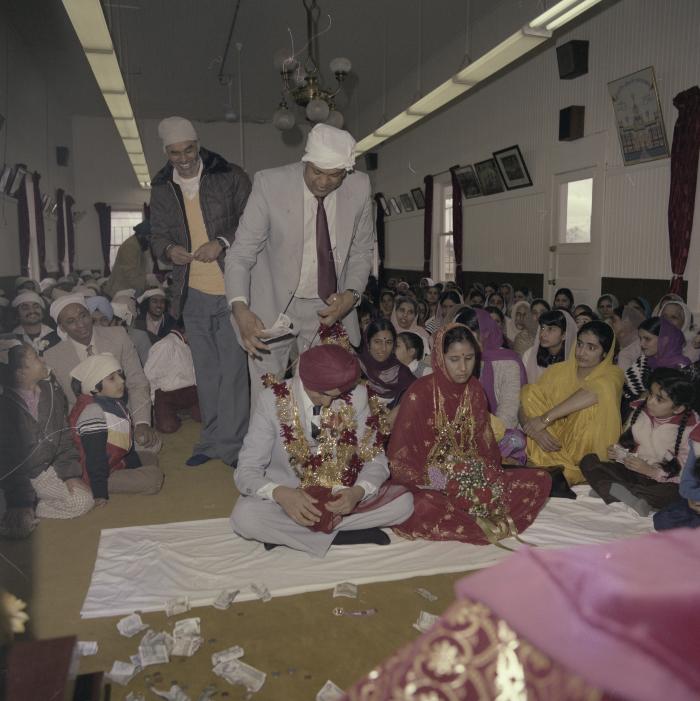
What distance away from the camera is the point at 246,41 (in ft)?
31.1

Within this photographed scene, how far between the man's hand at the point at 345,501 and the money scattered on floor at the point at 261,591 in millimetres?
396

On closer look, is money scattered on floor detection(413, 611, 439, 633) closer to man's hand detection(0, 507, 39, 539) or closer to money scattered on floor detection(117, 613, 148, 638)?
money scattered on floor detection(117, 613, 148, 638)

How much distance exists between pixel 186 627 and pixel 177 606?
153 millimetres

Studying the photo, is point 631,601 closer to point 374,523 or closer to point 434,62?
point 374,523

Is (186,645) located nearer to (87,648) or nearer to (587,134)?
(87,648)

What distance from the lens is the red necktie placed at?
9.31 feet

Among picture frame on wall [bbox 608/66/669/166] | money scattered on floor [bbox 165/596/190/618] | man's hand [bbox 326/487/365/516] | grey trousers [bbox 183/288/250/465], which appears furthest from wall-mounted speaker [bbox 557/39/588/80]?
money scattered on floor [bbox 165/596/190/618]

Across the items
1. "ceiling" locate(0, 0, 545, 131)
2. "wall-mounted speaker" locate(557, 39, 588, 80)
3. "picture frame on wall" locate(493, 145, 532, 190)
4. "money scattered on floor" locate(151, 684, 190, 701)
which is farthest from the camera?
"picture frame on wall" locate(493, 145, 532, 190)

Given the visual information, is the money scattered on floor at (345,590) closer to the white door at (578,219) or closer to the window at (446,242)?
the white door at (578,219)

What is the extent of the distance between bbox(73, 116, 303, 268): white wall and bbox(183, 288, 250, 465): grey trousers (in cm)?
1092

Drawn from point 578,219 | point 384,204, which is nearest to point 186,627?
point 578,219

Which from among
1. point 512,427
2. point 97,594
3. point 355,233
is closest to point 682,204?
point 512,427

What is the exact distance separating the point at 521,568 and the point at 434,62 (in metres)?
11.2

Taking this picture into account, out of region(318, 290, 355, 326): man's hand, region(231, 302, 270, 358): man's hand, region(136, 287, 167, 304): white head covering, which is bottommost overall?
region(231, 302, 270, 358): man's hand
